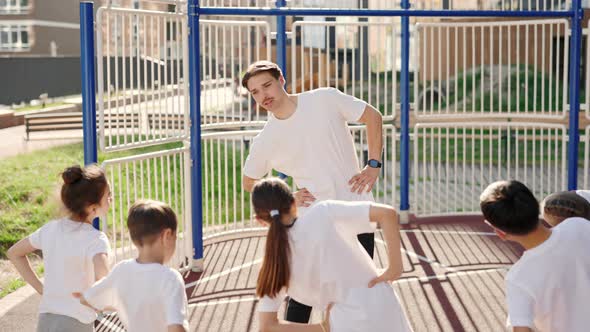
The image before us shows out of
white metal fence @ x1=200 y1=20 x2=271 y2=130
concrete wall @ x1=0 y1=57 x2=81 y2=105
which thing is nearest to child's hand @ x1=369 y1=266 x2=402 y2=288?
white metal fence @ x1=200 y1=20 x2=271 y2=130

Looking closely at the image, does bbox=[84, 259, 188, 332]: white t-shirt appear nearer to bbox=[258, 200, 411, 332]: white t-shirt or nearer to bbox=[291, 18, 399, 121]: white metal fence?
bbox=[258, 200, 411, 332]: white t-shirt

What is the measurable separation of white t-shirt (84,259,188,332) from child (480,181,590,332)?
1.25 meters

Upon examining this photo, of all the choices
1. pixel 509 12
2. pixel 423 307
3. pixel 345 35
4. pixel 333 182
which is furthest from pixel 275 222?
pixel 345 35

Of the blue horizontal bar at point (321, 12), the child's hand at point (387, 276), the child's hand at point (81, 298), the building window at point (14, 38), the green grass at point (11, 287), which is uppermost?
the building window at point (14, 38)

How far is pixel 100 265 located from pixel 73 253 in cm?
14

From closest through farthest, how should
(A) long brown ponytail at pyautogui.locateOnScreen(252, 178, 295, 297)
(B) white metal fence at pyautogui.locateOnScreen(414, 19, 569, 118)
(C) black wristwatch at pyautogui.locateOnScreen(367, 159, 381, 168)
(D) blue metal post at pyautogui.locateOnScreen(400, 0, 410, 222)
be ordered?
(A) long brown ponytail at pyautogui.locateOnScreen(252, 178, 295, 297), (C) black wristwatch at pyautogui.locateOnScreen(367, 159, 381, 168), (D) blue metal post at pyautogui.locateOnScreen(400, 0, 410, 222), (B) white metal fence at pyautogui.locateOnScreen(414, 19, 569, 118)

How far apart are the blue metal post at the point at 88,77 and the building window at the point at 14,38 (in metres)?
40.6

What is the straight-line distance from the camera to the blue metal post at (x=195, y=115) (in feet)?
23.0

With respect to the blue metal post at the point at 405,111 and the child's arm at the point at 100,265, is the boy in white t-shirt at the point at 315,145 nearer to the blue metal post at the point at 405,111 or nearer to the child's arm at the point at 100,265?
the child's arm at the point at 100,265

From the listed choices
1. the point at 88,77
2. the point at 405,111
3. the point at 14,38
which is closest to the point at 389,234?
the point at 88,77

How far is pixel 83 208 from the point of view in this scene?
12.8 ft

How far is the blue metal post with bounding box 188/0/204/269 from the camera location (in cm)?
702

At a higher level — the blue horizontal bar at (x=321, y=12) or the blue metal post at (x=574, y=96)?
the blue horizontal bar at (x=321, y=12)

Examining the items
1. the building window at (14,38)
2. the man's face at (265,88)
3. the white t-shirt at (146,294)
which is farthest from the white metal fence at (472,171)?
the building window at (14,38)
